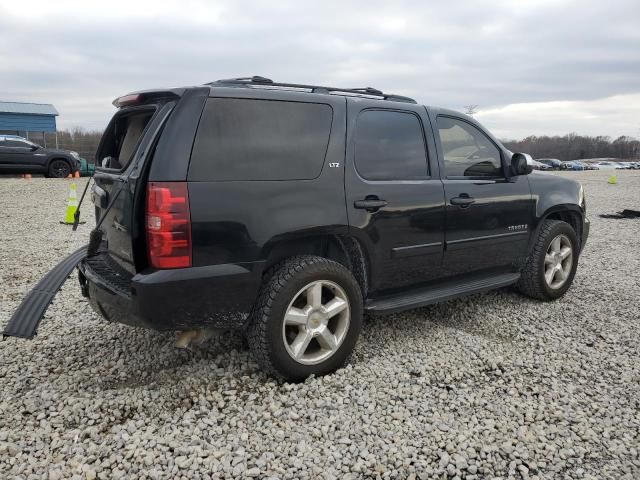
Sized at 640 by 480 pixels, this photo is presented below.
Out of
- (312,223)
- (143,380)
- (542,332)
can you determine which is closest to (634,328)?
(542,332)

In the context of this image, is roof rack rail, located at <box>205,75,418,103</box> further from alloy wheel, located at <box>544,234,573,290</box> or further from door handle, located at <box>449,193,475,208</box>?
alloy wheel, located at <box>544,234,573,290</box>

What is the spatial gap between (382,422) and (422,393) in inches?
17.1

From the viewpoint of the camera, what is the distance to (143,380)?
11.1 feet

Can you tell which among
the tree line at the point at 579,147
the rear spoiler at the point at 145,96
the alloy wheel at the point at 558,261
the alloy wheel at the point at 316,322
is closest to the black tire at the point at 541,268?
the alloy wheel at the point at 558,261

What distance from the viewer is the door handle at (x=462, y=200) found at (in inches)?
157

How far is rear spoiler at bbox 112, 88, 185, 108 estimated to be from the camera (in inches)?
119

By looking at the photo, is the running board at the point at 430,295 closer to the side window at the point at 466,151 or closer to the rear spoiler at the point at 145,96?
the side window at the point at 466,151

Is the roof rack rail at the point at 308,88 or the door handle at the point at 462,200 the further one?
the door handle at the point at 462,200

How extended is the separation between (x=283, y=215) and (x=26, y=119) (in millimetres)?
34296

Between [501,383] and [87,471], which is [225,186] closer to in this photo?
[87,471]

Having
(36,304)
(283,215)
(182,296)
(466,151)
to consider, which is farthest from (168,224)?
(466,151)

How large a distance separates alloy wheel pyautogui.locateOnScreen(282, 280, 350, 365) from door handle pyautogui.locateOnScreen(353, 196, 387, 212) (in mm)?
556

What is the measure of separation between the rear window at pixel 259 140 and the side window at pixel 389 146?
31 cm

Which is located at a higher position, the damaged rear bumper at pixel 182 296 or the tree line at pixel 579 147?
the tree line at pixel 579 147
